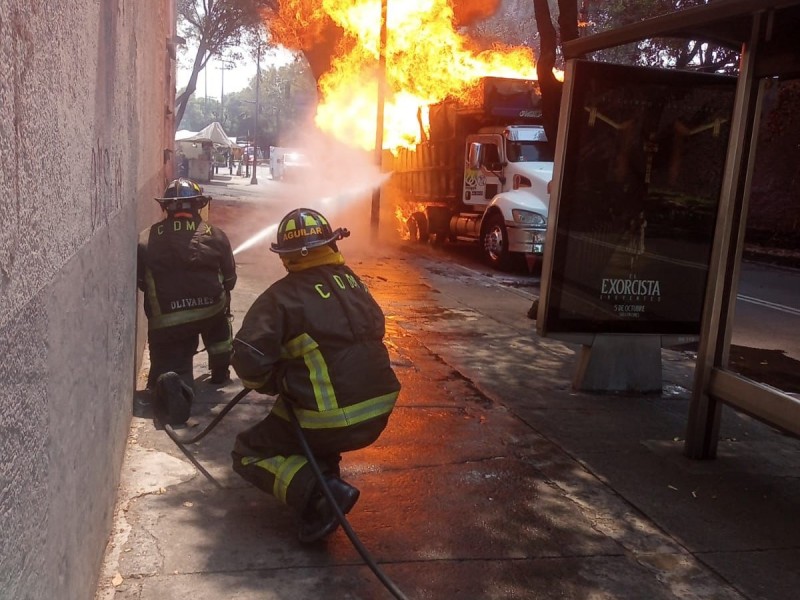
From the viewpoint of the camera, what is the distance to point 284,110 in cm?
9438

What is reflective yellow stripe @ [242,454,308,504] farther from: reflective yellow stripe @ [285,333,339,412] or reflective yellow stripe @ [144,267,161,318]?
reflective yellow stripe @ [144,267,161,318]

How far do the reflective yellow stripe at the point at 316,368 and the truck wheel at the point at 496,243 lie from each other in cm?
1139

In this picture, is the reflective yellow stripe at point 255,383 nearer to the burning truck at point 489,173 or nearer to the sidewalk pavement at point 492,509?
the sidewalk pavement at point 492,509

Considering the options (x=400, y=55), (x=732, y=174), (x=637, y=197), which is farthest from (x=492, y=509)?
(x=400, y=55)

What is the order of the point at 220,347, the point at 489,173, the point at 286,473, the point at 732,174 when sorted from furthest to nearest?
1. the point at 489,173
2. the point at 220,347
3. the point at 732,174
4. the point at 286,473

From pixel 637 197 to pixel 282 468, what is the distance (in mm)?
3975

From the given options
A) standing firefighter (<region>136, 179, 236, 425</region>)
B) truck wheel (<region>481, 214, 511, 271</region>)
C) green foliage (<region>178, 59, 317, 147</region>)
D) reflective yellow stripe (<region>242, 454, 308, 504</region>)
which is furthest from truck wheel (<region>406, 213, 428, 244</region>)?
green foliage (<region>178, 59, 317, 147</region>)

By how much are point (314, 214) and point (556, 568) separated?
206 cm

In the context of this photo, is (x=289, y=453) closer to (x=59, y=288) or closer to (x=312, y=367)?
(x=312, y=367)

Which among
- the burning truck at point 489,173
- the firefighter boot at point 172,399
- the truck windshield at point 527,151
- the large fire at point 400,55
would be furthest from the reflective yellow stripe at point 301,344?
the large fire at point 400,55

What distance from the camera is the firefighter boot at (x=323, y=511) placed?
391 centimetres

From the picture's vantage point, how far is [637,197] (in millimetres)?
6676

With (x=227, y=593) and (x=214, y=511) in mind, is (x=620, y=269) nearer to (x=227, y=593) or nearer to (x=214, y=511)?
(x=214, y=511)

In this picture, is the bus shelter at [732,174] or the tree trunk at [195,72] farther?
the tree trunk at [195,72]
